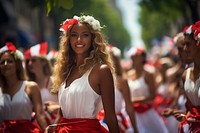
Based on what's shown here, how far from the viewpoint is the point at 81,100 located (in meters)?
5.30

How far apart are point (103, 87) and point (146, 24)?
71.0 m

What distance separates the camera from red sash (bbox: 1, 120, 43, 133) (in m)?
6.53

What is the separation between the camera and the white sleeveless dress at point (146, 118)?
1062 cm

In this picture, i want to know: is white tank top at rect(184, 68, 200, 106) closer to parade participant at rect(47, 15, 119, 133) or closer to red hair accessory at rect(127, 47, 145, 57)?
parade participant at rect(47, 15, 119, 133)

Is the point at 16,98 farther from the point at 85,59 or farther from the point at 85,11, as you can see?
the point at 85,11

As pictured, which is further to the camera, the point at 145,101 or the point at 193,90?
the point at 145,101

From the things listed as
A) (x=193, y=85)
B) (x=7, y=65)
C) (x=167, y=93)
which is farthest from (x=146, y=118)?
(x=193, y=85)

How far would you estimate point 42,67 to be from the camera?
9.08 meters

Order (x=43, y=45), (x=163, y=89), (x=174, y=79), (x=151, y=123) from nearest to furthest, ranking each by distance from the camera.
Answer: (x=43, y=45), (x=151, y=123), (x=174, y=79), (x=163, y=89)

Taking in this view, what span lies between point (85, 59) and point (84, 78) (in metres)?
0.20

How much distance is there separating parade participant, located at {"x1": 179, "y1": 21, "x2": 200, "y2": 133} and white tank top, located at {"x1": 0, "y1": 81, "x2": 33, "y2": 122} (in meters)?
1.84

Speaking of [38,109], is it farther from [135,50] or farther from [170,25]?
[170,25]

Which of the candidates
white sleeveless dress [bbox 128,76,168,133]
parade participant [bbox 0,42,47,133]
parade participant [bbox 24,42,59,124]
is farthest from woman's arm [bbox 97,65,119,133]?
white sleeveless dress [bbox 128,76,168,133]

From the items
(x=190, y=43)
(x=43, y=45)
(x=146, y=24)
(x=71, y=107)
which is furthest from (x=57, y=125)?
(x=146, y=24)
